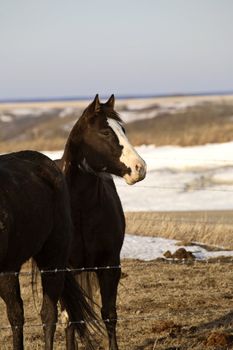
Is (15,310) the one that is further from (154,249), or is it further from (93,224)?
(154,249)

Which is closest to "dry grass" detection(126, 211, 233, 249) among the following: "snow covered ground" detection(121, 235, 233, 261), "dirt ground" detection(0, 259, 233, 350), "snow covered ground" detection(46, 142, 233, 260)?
"snow covered ground" detection(121, 235, 233, 261)

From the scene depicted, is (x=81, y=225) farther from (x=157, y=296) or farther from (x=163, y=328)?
(x=157, y=296)

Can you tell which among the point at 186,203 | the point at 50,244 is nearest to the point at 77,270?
the point at 50,244

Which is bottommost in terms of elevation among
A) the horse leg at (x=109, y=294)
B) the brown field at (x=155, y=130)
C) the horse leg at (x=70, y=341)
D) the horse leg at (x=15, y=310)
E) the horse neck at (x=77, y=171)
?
the brown field at (x=155, y=130)

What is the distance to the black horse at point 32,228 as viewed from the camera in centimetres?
618

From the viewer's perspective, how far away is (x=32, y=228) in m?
6.37

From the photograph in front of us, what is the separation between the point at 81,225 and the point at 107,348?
109 cm

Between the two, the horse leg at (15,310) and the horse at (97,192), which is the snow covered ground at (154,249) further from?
the horse leg at (15,310)

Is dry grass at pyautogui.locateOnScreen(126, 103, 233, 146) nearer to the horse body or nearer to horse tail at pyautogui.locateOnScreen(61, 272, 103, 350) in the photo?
the horse body

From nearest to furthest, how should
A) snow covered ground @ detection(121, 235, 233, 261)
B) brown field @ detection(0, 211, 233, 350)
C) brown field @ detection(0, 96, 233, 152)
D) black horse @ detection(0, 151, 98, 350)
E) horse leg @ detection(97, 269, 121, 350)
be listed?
black horse @ detection(0, 151, 98, 350) → horse leg @ detection(97, 269, 121, 350) → brown field @ detection(0, 211, 233, 350) → snow covered ground @ detection(121, 235, 233, 261) → brown field @ detection(0, 96, 233, 152)

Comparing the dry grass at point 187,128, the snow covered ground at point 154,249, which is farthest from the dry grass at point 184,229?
the dry grass at point 187,128

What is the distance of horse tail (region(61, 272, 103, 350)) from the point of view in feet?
24.7

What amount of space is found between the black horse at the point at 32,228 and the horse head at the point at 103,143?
1.09 m

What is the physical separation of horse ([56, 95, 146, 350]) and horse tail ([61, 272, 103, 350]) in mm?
382
